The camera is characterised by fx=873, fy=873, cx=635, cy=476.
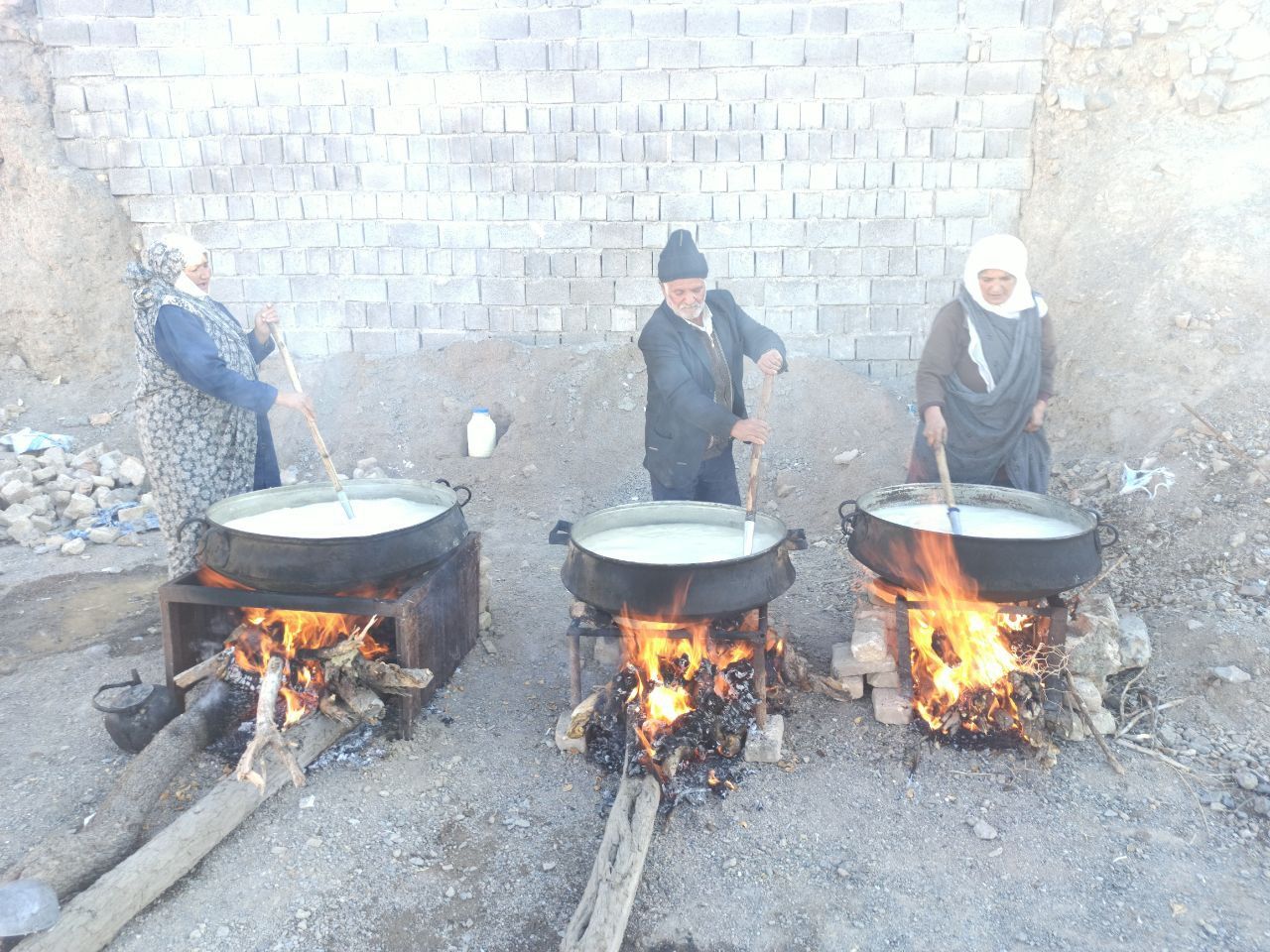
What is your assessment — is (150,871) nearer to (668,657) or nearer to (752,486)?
(668,657)

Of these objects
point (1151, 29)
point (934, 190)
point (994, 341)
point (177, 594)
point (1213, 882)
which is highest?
point (1151, 29)

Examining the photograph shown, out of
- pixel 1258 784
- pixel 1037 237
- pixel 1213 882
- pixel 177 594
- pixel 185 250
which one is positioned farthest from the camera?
pixel 1037 237

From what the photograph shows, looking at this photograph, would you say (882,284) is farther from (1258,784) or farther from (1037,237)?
(1258,784)

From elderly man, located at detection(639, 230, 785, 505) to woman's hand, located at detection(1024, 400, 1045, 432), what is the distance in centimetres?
118

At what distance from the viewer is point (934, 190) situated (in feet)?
23.2

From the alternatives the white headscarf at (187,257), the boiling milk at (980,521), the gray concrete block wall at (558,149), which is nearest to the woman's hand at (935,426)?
the boiling milk at (980,521)

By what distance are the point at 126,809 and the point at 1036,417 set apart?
3897 millimetres

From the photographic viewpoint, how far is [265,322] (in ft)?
13.4

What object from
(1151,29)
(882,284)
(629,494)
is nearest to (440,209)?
(629,494)

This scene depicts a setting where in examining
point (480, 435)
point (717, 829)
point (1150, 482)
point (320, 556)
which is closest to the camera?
point (717, 829)

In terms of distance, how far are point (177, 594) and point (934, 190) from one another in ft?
20.5

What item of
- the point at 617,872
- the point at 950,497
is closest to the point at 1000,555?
the point at 950,497

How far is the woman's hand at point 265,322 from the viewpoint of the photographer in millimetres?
4004

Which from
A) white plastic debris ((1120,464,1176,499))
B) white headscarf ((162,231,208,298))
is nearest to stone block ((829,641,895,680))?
white plastic debris ((1120,464,1176,499))
